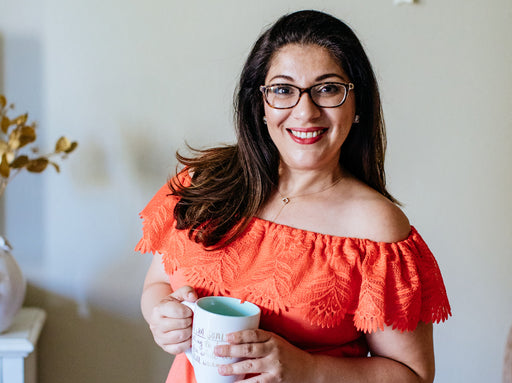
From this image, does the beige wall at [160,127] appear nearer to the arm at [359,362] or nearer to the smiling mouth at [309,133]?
the smiling mouth at [309,133]

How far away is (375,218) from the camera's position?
98cm

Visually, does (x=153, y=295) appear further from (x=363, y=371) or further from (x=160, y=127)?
(x=160, y=127)

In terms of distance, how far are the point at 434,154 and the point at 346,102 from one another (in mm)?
834

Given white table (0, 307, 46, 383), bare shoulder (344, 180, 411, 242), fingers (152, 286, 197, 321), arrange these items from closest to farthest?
1. fingers (152, 286, 197, 321)
2. bare shoulder (344, 180, 411, 242)
3. white table (0, 307, 46, 383)

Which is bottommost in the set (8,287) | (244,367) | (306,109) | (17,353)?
(17,353)

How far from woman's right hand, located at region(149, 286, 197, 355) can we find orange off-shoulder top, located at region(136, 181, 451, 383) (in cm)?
8

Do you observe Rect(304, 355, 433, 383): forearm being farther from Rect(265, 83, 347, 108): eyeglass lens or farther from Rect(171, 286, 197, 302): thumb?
Rect(265, 83, 347, 108): eyeglass lens

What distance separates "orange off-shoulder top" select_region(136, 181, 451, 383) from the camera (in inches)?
36.2

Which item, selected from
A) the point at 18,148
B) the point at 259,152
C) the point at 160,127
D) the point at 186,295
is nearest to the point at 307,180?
the point at 259,152

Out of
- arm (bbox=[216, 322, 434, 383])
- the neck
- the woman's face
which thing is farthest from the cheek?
arm (bbox=[216, 322, 434, 383])

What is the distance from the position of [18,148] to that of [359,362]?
0.96m

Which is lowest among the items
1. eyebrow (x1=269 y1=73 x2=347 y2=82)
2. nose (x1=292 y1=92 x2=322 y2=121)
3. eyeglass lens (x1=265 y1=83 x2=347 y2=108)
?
nose (x1=292 y1=92 x2=322 y2=121)

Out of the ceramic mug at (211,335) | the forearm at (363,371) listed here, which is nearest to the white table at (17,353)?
the ceramic mug at (211,335)

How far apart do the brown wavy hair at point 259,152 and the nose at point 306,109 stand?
0.10 metres
